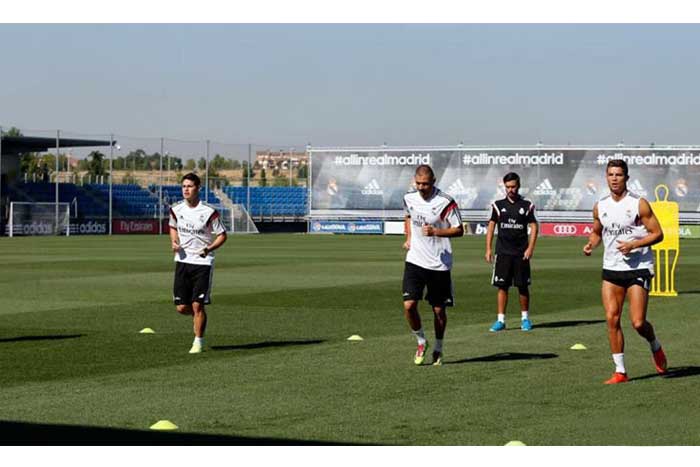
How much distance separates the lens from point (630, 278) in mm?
12547

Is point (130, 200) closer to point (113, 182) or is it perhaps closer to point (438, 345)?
point (113, 182)

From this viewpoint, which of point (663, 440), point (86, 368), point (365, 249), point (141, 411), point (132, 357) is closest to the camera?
point (663, 440)

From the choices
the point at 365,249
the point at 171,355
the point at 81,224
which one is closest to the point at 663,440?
the point at 171,355

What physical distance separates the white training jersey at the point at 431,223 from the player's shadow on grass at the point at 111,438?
4903mm

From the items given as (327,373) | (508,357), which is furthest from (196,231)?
(508,357)

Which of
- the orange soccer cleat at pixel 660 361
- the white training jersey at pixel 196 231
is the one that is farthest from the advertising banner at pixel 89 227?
the orange soccer cleat at pixel 660 361

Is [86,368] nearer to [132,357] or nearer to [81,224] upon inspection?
[132,357]

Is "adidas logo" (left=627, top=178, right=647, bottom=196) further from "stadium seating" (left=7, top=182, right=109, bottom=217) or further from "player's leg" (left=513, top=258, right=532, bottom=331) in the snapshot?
"player's leg" (left=513, top=258, right=532, bottom=331)

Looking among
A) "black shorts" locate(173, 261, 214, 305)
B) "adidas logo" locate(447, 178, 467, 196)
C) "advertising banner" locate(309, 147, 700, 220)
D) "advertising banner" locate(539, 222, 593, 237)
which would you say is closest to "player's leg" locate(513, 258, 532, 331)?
"black shorts" locate(173, 261, 214, 305)

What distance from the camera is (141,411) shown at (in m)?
10.7

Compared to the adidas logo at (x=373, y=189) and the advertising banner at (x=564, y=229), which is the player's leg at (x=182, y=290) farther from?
the adidas logo at (x=373, y=189)

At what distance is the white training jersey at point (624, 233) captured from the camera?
1254cm

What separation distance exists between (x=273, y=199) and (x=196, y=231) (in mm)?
73475

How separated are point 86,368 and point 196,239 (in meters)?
2.29
